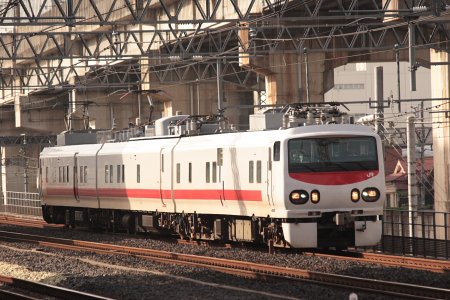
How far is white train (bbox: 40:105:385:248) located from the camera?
17.4 meters

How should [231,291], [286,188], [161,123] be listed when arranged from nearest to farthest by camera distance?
1. [231,291]
2. [286,188]
3. [161,123]

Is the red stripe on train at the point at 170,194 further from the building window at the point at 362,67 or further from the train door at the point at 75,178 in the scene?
the building window at the point at 362,67

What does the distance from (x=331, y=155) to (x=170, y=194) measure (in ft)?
22.6

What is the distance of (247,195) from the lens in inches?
758

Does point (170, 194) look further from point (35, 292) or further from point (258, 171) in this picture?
point (35, 292)

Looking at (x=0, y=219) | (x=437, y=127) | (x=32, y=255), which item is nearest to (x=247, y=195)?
(x=32, y=255)

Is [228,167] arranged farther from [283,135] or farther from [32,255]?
[32,255]

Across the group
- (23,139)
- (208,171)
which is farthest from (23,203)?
(208,171)

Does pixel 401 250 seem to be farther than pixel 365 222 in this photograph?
Yes

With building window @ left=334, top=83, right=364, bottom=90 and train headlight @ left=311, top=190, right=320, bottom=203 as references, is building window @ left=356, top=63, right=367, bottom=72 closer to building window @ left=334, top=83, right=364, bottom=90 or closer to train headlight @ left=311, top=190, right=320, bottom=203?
building window @ left=334, top=83, right=364, bottom=90

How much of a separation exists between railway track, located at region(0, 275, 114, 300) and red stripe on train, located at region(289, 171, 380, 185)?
19.0ft

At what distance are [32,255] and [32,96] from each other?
48.4 meters

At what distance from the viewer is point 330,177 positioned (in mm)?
17500

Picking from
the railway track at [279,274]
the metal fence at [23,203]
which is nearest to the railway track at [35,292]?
the railway track at [279,274]
